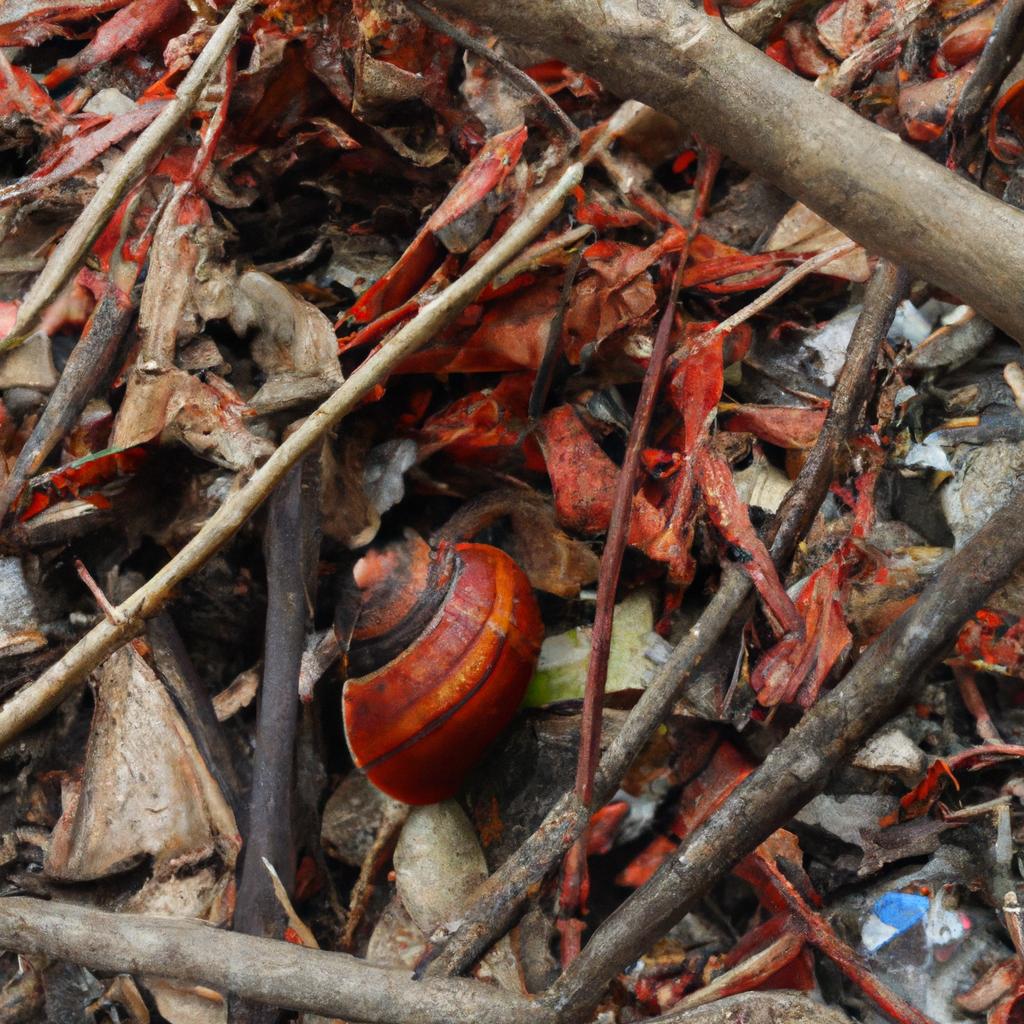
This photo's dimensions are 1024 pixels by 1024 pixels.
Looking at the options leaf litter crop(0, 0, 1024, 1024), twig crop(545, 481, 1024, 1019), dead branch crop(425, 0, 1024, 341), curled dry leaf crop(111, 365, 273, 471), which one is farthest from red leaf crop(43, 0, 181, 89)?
twig crop(545, 481, 1024, 1019)

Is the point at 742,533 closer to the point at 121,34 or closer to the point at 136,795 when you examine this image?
the point at 136,795

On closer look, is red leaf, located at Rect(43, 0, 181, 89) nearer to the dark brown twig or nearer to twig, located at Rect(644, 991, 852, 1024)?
the dark brown twig

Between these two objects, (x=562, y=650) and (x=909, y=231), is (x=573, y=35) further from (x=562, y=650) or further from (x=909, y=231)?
(x=562, y=650)

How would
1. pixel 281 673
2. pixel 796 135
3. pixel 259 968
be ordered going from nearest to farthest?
pixel 796 135 < pixel 259 968 < pixel 281 673

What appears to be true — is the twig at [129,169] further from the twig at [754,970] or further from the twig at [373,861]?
the twig at [754,970]

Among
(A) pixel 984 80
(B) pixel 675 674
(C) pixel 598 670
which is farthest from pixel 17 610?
(A) pixel 984 80

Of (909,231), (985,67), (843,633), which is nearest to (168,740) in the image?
(843,633)

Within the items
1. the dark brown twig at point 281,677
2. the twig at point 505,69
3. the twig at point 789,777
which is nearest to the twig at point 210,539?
the dark brown twig at point 281,677
